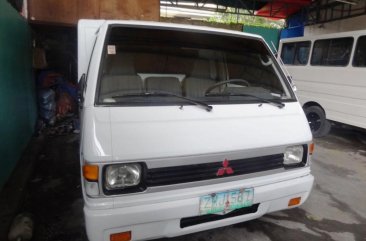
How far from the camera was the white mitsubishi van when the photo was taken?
1.71 meters

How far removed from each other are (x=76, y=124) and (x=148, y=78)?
4057 millimetres

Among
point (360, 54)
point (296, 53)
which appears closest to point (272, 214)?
point (360, 54)

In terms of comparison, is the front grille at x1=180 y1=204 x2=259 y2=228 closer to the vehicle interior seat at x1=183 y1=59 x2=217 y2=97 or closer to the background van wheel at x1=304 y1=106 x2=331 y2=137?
the vehicle interior seat at x1=183 y1=59 x2=217 y2=97

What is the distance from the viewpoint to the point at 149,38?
2426 millimetres

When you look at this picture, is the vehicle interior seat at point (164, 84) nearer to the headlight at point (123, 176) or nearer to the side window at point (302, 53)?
the headlight at point (123, 176)

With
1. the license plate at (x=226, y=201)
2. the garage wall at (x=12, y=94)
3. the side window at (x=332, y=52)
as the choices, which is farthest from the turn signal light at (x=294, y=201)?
the side window at (x=332, y=52)

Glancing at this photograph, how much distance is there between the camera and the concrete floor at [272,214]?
8.47 ft

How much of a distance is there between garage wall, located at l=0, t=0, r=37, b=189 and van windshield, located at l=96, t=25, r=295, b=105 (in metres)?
1.70

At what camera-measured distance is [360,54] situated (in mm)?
5344

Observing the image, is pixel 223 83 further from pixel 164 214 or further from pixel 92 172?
pixel 92 172

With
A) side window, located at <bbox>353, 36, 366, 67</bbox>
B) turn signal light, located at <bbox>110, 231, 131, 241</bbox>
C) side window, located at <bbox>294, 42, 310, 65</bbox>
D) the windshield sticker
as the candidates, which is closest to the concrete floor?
turn signal light, located at <bbox>110, 231, 131, 241</bbox>

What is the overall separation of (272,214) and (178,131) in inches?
66.5

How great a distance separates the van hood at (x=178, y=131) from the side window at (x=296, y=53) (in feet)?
16.6

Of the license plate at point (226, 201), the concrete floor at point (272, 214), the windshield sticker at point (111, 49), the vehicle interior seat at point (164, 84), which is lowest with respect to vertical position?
the concrete floor at point (272, 214)
